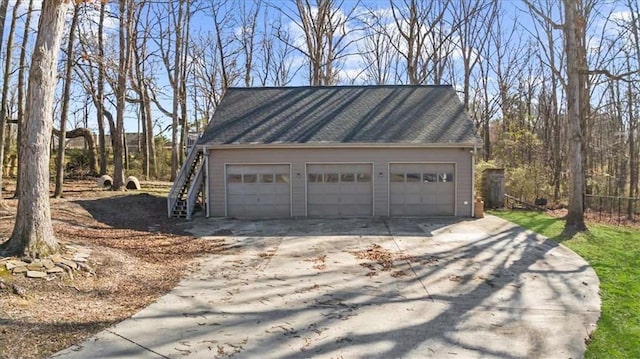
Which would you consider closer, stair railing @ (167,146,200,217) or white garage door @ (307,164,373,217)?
stair railing @ (167,146,200,217)

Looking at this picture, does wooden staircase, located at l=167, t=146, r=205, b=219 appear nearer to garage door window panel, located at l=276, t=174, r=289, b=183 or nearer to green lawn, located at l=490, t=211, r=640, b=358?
garage door window panel, located at l=276, t=174, r=289, b=183

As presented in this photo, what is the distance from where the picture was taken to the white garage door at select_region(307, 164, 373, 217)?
593 inches

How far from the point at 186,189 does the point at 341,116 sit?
651 centimetres

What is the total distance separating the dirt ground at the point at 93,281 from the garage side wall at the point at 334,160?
91.7 inches

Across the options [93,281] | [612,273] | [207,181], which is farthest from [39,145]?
[612,273]

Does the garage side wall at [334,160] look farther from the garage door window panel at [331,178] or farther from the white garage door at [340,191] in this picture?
the garage door window panel at [331,178]

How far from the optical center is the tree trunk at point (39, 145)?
671 cm

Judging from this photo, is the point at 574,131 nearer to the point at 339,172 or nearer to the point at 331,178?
the point at 339,172

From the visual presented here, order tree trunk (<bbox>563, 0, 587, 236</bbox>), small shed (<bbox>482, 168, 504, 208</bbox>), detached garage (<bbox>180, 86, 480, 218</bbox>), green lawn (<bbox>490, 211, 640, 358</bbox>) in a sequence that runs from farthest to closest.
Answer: small shed (<bbox>482, 168, 504, 208</bbox>), detached garage (<bbox>180, 86, 480, 218</bbox>), tree trunk (<bbox>563, 0, 587, 236</bbox>), green lawn (<bbox>490, 211, 640, 358</bbox>)

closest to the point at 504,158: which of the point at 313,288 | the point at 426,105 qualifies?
the point at 426,105

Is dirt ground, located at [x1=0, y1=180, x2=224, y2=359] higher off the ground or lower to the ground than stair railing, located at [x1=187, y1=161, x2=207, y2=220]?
lower

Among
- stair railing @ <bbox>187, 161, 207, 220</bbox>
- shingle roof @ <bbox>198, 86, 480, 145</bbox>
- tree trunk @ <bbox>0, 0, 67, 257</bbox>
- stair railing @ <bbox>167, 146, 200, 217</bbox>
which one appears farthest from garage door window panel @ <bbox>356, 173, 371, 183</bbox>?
tree trunk @ <bbox>0, 0, 67, 257</bbox>

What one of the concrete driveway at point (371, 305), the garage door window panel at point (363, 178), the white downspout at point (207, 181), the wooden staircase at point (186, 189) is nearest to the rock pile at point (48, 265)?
the concrete driveway at point (371, 305)

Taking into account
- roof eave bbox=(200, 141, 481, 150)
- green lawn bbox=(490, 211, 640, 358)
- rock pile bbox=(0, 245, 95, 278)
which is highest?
roof eave bbox=(200, 141, 481, 150)
